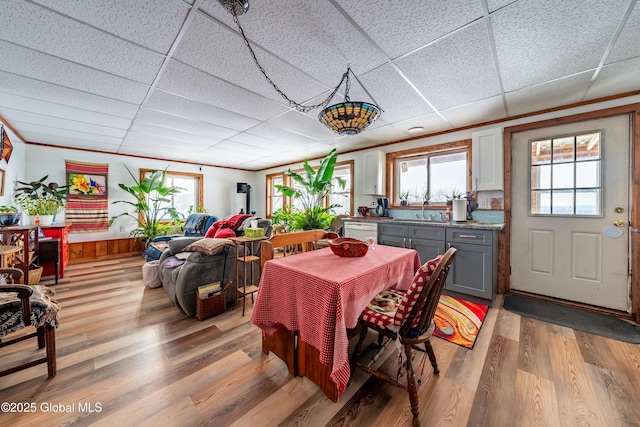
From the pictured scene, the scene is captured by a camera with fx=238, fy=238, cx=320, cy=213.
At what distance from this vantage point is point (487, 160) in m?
3.09

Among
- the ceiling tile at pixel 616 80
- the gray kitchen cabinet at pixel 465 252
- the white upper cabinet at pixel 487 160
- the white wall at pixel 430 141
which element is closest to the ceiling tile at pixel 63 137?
the white wall at pixel 430 141

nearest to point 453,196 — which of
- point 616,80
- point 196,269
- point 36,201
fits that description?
point 616,80

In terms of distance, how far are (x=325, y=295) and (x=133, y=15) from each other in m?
1.97

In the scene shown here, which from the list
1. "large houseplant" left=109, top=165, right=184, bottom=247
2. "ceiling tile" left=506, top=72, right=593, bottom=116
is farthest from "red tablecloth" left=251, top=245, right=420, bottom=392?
"large houseplant" left=109, top=165, right=184, bottom=247

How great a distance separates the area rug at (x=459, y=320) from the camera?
206 centimetres

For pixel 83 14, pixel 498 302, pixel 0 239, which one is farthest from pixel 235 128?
pixel 498 302

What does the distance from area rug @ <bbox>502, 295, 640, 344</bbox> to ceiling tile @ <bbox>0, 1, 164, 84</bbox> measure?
419 cm

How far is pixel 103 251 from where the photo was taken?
4836 mm

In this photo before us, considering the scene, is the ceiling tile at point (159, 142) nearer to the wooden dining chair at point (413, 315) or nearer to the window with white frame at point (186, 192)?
the window with white frame at point (186, 192)

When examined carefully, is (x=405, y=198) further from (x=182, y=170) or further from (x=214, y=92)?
(x=182, y=170)

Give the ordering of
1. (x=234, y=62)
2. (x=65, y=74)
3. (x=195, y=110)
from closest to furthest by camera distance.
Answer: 1. (x=234, y=62)
2. (x=65, y=74)
3. (x=195, y=110)

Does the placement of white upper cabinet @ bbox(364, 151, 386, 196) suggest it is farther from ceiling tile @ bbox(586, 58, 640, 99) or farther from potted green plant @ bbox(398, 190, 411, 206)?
ceiling tile @ bbox(586, 58, 640, 99)

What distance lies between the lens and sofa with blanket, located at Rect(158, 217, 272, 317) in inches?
93.3

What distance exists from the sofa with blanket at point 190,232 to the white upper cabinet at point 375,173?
2.91 metres
